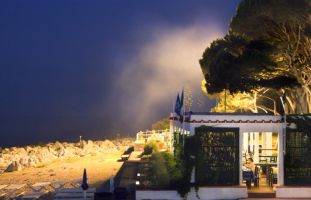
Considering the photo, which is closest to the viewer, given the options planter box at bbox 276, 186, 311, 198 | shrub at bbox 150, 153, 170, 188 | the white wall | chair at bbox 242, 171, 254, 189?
shrub at bbox 150, 153, 170, 188

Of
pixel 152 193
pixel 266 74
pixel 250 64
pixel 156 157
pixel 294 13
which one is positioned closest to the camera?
pixel 152 193

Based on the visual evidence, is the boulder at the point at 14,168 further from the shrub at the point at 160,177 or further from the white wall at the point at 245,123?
the white wall at the point at 245,123

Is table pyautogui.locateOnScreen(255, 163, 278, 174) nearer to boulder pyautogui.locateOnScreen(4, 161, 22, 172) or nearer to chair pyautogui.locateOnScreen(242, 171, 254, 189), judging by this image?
chair pyautogui.locateOnScreen(242, 171, 254, 189)

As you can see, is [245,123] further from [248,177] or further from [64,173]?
[64,173]

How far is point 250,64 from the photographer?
815 inches

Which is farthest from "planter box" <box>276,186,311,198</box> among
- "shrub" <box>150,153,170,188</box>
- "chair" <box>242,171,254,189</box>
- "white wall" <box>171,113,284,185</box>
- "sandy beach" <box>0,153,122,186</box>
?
"sandy beach" <box>0,153,122,186</box>

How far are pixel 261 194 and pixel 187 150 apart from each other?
2.57 metres

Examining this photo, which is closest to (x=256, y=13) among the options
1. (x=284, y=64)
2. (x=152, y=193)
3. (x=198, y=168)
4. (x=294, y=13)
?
(x=294, y=13)

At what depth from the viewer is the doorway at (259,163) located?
57.5 ft

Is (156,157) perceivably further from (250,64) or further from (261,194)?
(250,64)

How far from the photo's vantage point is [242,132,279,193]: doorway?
1753cm

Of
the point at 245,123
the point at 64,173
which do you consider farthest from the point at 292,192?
the point at 64,173

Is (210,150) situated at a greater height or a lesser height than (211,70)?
lesser

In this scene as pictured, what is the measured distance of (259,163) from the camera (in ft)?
64.8
